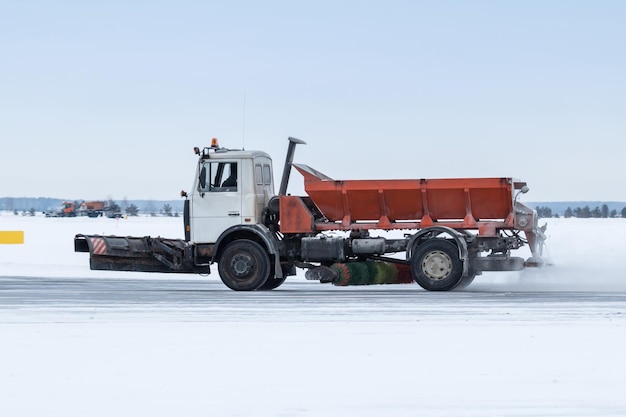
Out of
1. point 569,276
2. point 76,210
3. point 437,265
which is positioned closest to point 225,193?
point 437,265

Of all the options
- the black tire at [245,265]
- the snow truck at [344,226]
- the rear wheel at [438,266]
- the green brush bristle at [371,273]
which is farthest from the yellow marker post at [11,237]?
the rear wheel at [438,266]

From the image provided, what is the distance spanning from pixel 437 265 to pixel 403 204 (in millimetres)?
1326

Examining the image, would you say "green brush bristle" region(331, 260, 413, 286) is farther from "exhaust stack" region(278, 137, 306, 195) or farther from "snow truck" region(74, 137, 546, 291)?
"exhaust stack" region(278, 137, 306, 195)

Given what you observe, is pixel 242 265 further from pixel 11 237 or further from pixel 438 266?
pixel 11 237

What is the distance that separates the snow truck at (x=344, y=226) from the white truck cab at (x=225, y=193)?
0.06 ft

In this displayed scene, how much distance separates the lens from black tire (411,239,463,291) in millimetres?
20375

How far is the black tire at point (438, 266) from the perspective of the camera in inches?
802

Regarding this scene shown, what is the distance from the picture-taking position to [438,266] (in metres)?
20.5

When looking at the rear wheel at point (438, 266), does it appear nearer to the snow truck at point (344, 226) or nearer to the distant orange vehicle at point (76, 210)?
the snow truck at point (344, 226)
